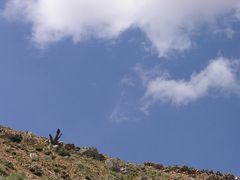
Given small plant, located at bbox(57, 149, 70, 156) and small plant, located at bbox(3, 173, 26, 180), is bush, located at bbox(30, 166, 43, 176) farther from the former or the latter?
small plant, located at bbox(57, 149, 70, 156)

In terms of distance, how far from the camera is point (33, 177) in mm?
41750

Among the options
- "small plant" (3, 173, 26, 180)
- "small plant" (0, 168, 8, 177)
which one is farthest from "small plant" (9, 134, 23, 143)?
"small plant" (3, 173, 26, 180)

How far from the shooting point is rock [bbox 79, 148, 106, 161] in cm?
5856

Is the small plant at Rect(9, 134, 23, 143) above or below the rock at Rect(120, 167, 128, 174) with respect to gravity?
below

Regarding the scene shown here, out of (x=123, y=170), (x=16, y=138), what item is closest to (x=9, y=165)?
(x=16, y=138)

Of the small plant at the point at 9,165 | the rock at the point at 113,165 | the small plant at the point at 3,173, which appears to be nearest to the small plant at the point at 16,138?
the rock at the point at 113,165

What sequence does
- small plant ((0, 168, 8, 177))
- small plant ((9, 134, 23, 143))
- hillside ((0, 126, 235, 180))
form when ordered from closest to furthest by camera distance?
small plant ((0, 168, 8, 177))
hillside ((0, 126, 235, 180))
small plant ((9, 134, 23, 143))

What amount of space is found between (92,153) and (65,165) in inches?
401

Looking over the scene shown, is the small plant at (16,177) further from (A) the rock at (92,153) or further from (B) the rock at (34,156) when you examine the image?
(A) the rock at (92,153)

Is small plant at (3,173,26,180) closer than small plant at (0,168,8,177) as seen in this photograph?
Yes

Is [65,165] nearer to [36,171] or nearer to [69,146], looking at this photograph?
[36,171]

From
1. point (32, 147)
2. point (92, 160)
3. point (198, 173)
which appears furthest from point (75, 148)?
point (198, 173)

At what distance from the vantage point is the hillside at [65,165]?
1718 inches

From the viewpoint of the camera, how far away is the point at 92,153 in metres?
59.2
